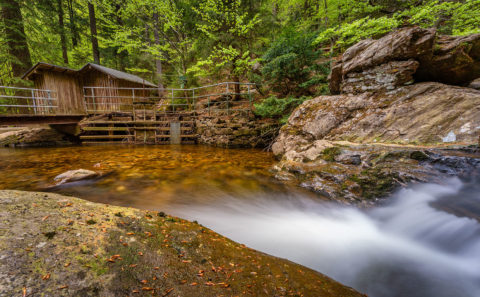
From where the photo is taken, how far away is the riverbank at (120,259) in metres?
1.03

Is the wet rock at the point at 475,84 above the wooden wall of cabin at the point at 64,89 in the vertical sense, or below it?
below

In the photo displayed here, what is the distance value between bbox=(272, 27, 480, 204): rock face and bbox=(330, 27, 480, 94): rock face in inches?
0.6

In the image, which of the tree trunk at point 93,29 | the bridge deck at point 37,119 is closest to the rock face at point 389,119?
the bridge deck at point 37,119

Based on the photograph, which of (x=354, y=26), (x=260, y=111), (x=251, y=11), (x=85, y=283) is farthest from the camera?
(x=251, y=11)

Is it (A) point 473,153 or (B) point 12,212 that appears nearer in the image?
(B) point 12,212

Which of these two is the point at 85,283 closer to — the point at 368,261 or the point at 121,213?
the point at 121,213

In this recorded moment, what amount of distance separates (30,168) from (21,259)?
5808mm

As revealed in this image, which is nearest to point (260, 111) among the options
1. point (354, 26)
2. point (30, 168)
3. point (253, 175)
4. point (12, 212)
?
point (253, 175)

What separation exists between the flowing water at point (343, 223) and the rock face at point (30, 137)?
7.36 metres

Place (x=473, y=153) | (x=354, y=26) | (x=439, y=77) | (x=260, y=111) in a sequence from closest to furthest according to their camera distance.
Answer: (x=473, y=153) → (x=439, y=77) → (x=354, y=26) → (x=260, y=111)

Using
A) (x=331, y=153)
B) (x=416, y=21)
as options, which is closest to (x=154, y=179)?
(x=331, y=153)

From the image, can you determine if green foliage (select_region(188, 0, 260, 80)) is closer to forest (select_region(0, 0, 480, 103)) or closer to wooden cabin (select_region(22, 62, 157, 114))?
forest (select_region(0, 0, 480, 103))

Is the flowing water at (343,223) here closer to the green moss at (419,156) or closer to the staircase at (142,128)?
the green moss at (419,156)

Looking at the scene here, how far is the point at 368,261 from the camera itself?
197 cm
